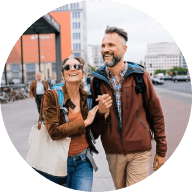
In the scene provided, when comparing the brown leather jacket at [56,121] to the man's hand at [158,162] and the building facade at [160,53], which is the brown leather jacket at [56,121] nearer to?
the man's hand at [158,162]

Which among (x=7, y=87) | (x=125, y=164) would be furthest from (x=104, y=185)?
(x=7, y=87)

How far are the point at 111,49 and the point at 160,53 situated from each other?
0.63 meters

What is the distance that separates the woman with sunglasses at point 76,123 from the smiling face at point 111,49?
18 centimetres

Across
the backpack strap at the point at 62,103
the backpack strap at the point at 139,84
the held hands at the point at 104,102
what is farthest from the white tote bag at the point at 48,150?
the backpack strap at the point at 139,84

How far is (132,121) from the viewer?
1.69 m

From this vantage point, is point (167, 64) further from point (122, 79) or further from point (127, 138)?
point (127, 138)

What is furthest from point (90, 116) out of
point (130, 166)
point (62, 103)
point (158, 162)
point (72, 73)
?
point (158, 162)

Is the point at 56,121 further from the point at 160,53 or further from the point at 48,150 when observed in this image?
the point at 160,53

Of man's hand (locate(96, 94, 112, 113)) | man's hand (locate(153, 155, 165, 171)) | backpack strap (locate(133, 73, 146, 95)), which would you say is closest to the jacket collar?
man's hand (locate(96, 94, 112, 113))

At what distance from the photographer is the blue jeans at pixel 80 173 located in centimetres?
167

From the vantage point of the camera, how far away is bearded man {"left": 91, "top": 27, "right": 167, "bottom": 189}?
1620 mm

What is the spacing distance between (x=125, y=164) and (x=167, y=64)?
1.07m

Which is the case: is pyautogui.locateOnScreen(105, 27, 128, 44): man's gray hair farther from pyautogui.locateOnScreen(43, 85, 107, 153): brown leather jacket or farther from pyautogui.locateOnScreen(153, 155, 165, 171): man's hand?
pyautogui.locateOnScreen(153, 155, 165, 171): man's hand

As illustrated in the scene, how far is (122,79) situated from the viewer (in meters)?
1.68
